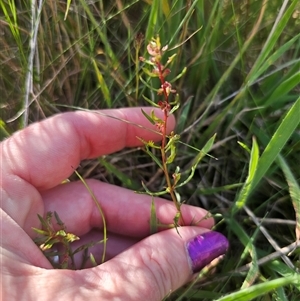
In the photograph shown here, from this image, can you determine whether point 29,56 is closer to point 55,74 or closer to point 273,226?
point 55,74

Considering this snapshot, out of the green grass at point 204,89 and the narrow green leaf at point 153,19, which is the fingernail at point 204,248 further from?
the narrow green leaf at point 153,19

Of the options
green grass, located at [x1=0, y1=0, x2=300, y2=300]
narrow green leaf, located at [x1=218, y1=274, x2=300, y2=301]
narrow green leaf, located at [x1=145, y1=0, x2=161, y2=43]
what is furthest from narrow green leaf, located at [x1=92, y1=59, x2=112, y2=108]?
narrow green leaf, located at [x1=218, y1=274, x2=300, y2=301]

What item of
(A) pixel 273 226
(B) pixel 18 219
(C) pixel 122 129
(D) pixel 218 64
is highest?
(D) pixel 218 64

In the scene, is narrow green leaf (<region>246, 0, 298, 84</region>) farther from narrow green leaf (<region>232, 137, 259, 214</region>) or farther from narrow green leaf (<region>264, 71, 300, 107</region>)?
narrow green leaf (<region>232, 137, 259, 214</region>)

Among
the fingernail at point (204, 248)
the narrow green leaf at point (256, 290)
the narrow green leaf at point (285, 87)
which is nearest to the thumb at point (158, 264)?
the fingernail at point (204, 248)

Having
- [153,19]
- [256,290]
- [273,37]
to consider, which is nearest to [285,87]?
[273,37]

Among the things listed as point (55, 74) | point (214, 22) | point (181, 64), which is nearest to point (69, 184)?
point (55, 74)
